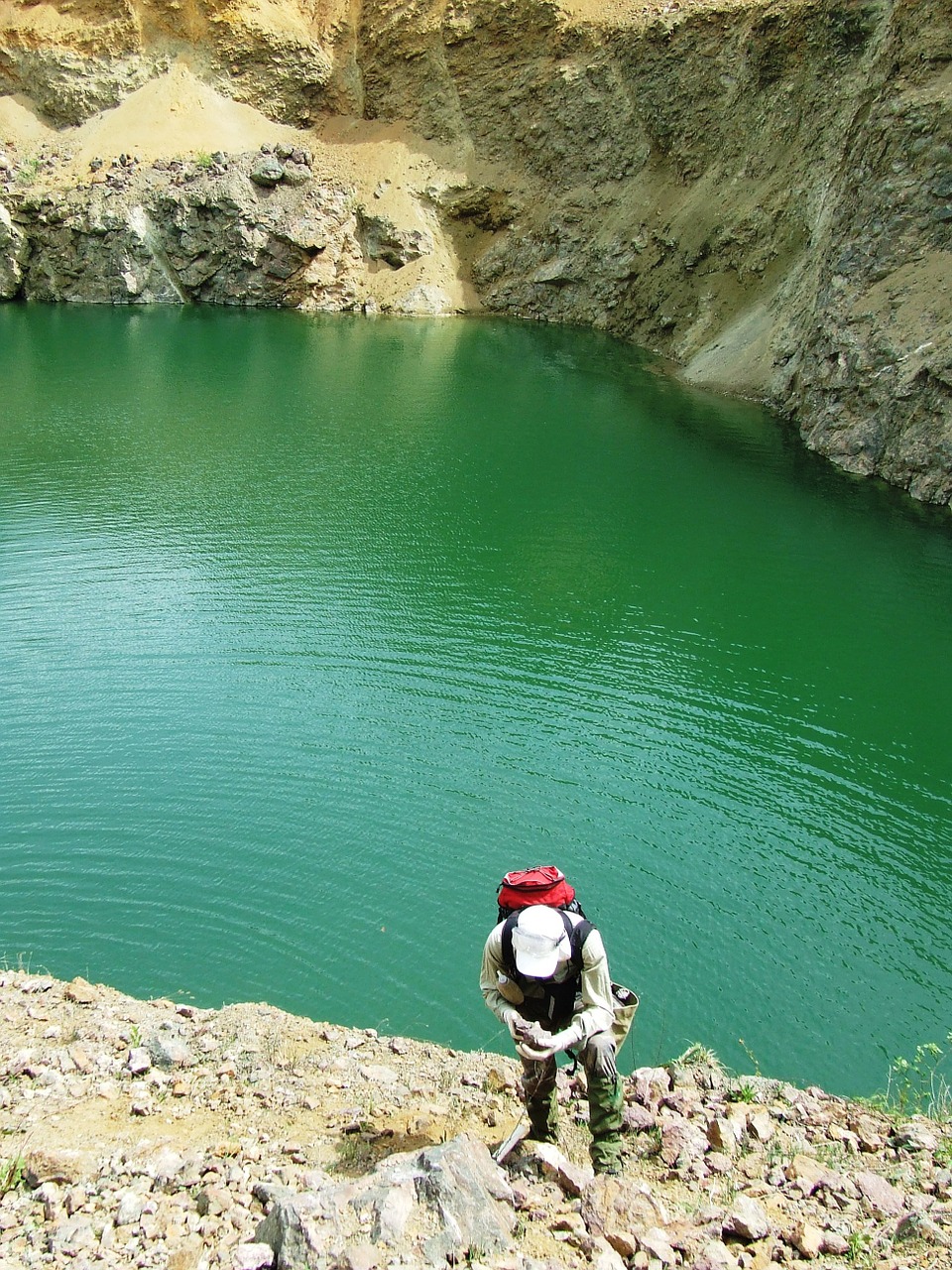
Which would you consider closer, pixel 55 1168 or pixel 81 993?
pixel 55 1168

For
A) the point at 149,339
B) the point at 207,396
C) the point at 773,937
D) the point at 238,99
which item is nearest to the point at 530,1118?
the point at 773,937

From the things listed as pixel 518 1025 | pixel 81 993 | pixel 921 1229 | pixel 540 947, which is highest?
pixel 540 947

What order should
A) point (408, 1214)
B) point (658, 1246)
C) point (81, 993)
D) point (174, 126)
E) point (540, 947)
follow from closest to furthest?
point (408, 1214) < point (658, 1246) < point (540, 947) < point (81, 993) < point (174, 126)

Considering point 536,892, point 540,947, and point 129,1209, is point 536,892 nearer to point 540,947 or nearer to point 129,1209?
point 540,947

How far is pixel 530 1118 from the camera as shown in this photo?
5270 millimetres

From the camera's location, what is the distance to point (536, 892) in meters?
4.84

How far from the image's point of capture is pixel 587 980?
481cm

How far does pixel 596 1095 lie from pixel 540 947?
102cm

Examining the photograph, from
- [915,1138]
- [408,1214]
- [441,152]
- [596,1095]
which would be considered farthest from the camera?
[441,152]

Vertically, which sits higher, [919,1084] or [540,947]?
[540,947]

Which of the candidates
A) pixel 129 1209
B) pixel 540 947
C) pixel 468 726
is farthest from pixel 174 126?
pixel 129 1209

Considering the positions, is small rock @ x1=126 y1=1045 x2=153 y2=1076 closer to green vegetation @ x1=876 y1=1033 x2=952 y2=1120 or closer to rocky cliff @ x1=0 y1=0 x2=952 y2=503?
green vegetation @ x1=876 y1=1033 x2=952 y2=1120

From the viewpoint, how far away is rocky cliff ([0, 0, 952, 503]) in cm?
3897

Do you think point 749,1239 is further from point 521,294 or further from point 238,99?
point 238,99
